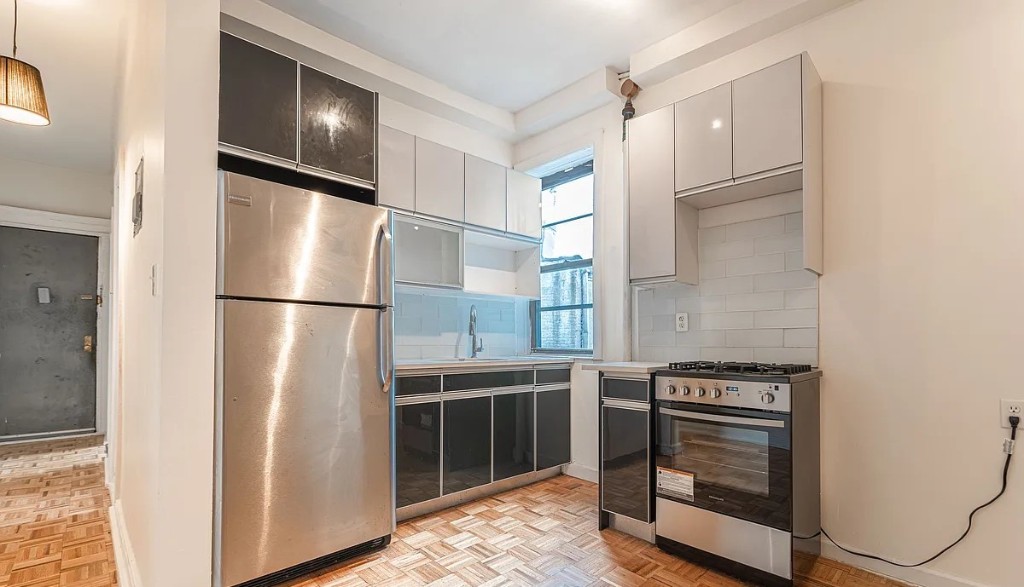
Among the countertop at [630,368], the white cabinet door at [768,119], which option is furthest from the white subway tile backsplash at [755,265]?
the countertop at [630,368]

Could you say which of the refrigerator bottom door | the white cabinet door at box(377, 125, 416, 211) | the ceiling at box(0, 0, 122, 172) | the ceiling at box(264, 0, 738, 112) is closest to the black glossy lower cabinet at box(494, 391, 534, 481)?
the refrigerator bottom door

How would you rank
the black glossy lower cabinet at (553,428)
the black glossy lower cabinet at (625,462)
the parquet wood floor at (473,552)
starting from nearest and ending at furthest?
the parquet wood floor at (473,552) < the black glossy lower cabinet at (625,462) < the black glossy lower cabinet at (553,428)

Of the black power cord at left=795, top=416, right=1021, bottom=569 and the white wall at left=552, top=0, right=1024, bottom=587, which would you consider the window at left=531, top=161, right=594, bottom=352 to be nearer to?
the white wall at left=552, top=0, right=1024, bottom=587

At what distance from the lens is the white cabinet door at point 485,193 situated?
3607 millimetres

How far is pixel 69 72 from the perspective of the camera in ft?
11.1

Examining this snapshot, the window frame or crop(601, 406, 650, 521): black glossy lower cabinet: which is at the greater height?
the window frame

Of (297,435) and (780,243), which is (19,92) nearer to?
(297,435)

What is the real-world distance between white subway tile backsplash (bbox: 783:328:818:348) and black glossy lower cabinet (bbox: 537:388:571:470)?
1.59m

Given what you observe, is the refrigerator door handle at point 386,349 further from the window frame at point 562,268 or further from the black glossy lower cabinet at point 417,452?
the window frame at point 562,268

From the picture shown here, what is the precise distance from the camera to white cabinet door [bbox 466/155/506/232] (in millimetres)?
3607

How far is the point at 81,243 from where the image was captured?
17.5 ft

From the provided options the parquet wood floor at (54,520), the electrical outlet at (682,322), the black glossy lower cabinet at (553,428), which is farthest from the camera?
the black glossy lower cabinet at (553,428)

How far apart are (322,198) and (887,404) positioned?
9.14 feet

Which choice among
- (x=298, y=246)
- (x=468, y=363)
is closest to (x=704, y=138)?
(x=468, y=363)
